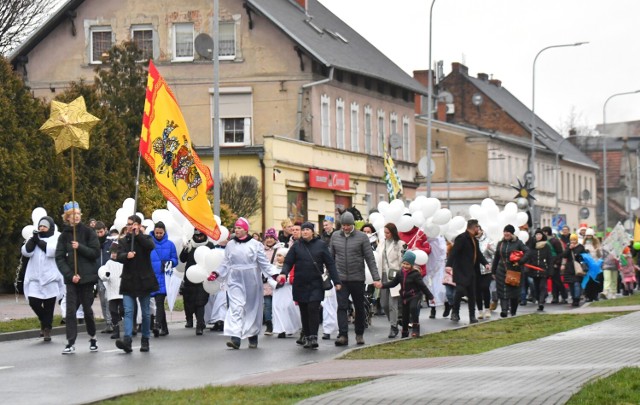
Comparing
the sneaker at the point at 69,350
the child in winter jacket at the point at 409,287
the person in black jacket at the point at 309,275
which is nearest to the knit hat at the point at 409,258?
the child in winter jacket at the point at 409,287

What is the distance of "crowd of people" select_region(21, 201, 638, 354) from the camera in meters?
20.4

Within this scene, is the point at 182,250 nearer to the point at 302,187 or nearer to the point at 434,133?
the point at 302,187

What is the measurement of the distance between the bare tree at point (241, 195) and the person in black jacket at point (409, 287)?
27.6m

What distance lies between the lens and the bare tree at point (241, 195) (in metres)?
50.6

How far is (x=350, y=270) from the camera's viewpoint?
851 inches

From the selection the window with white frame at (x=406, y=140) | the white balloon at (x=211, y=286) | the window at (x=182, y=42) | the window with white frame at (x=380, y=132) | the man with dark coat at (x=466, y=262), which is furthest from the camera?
the window with white frame at (x=406, y=140)

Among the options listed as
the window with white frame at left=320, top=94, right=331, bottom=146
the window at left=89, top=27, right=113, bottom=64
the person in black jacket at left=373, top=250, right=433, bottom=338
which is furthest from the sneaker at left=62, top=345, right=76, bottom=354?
the window at left=89, top=27, right=113, bottom=64

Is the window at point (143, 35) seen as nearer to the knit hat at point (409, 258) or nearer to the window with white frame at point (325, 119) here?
the window with white frame at point (325, 119)

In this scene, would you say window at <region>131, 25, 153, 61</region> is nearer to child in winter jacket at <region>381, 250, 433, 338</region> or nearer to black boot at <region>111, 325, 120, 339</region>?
child in winter jacket at <region>381, 250, 433, 338</region>

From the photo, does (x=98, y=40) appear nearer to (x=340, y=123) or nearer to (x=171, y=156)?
(x=340, y=123)

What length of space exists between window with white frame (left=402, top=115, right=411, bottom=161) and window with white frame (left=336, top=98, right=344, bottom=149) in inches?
325

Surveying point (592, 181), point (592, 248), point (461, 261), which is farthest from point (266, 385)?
point (592, 181)

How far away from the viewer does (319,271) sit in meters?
20.8

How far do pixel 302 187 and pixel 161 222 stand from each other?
30641mm
